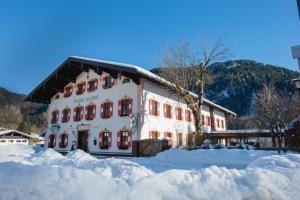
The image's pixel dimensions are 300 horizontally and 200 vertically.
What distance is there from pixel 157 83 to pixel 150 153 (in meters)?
6.82

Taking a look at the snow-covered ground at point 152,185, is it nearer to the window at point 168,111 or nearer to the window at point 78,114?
the window at point 168,111

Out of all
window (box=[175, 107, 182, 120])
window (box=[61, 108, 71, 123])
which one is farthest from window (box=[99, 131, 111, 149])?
window (box=[175, 107, 182, 120])

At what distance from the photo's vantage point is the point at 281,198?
3.71 metres

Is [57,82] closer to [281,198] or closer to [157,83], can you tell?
[157,83]

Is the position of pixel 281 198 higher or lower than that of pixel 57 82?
lower

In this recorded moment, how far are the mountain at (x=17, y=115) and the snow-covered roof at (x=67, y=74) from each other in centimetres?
4612

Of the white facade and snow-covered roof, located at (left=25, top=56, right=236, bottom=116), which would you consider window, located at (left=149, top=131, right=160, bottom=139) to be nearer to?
the white facade

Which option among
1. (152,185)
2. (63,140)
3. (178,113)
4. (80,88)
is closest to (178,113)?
(178,113)

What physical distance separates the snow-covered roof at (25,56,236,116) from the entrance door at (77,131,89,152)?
234 inches

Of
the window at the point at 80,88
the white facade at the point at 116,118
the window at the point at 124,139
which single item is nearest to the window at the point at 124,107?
the white facade at the point at 116,118

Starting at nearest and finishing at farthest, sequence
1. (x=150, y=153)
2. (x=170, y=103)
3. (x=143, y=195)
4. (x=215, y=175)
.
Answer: (x=143, y=195) < (x=215, y=175) < (x=150, y=153) < (x=170, y=103)

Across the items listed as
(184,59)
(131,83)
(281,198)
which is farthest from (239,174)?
(184,59)

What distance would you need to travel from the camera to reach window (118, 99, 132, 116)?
20.7 metres

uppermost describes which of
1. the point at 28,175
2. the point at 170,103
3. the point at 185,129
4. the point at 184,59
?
the point at 184,59
